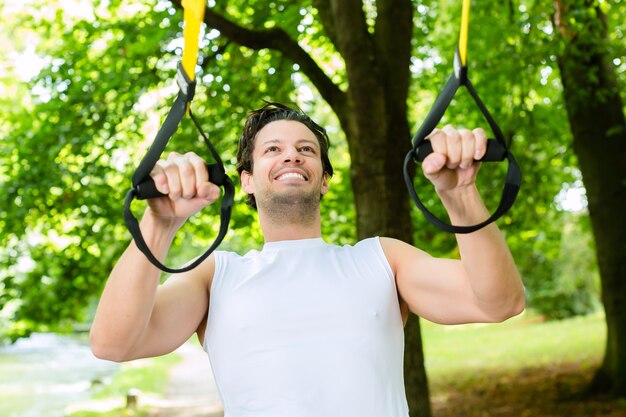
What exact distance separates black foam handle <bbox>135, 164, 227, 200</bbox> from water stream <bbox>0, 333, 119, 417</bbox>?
6.70 meters

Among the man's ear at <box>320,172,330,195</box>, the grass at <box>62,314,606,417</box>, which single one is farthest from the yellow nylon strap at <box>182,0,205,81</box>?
the grass at <box>62,314,606,417</box>

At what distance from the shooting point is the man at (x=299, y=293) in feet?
6.75

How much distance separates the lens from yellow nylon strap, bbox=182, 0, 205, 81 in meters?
1.92

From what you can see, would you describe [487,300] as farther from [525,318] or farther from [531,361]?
[525,318]

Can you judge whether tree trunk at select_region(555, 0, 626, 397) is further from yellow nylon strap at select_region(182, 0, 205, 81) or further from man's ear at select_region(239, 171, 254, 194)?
yellow nylon strap at select_region(182, 0, 205, 81)

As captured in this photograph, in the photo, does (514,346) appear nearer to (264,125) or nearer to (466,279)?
(264,125)

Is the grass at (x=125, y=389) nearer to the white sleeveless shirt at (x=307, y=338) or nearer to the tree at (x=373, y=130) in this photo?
Answer: the tree at (x=373, y=130)

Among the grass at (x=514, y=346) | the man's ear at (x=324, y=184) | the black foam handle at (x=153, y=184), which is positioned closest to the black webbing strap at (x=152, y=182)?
the black foam handle at (x=153, y=184)

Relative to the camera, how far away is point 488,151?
1934 millimetres

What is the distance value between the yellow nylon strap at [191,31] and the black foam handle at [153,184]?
25 cm

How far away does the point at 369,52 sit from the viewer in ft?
19.9

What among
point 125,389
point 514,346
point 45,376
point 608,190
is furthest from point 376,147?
point 45,376

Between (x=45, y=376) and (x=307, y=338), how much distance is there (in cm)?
1987

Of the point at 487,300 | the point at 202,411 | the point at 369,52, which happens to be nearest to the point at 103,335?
the point at 487,300
